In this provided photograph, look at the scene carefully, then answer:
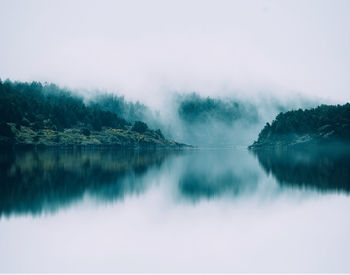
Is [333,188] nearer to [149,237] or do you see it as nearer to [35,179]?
[149,237]

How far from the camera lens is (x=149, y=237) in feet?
65.1

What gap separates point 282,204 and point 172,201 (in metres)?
8.36

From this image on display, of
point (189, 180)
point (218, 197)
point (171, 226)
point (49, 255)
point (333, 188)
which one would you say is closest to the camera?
point (49, 255)

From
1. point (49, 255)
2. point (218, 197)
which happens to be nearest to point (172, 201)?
point (218, 197)

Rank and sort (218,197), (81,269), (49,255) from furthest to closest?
(218,197) → (49,255) → (81,269)

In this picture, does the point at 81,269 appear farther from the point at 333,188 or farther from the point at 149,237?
the point at 333,188

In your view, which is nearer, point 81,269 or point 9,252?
point 81,269

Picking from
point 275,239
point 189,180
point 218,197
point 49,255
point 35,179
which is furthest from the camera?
point 189,180

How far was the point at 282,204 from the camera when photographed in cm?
2794

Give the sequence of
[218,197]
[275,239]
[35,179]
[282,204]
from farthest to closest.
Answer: [35,179]
[218,197]
[282,204]
[275,239]

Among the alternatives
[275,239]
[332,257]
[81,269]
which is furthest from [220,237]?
[81,269]

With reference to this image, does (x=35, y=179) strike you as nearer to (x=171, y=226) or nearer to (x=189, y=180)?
(x=189, y=180)

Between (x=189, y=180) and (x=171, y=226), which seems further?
(x=189, y=180)

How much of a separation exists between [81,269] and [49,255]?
6.99 feet
